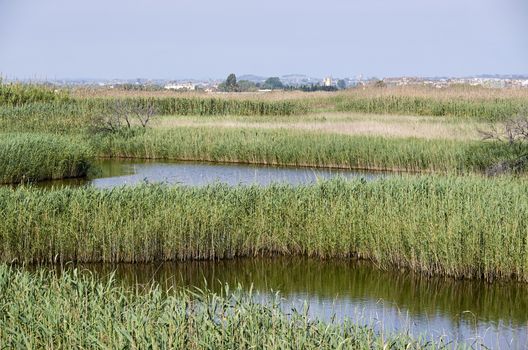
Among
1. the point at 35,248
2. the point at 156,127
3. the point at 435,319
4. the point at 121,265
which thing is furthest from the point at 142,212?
the point at 156,127

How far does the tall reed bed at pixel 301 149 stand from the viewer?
2241 centimetres

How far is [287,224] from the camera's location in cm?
1328

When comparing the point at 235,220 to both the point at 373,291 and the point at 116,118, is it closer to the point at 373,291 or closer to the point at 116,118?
the point at 373,291

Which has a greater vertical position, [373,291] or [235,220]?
[235,220]

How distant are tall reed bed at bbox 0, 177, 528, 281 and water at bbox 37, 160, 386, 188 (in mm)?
6421

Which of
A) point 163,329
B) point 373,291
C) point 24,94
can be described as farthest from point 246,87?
point 163,329

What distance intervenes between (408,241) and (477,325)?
7.69ft

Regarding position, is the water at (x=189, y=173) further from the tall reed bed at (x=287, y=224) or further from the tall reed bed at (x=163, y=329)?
the tall reed bed at (x=163, y=329)

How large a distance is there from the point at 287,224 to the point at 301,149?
12430 millimetres

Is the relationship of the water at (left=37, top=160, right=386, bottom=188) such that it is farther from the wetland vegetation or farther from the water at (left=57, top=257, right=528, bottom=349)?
the water at (left=57, top=257, right=528, bottom=349)

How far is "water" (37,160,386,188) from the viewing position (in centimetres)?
2073

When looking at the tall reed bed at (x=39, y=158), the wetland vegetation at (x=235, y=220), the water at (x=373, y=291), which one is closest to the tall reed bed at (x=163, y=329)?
the wetland vegetation at (x=235, y=220)

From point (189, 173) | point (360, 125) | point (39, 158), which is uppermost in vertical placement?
point (360, 125)

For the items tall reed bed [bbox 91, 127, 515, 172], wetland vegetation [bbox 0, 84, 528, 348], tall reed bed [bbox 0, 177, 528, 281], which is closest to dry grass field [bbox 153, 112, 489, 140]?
wetland vegetation [bbox 0, 84, 528, 348]
